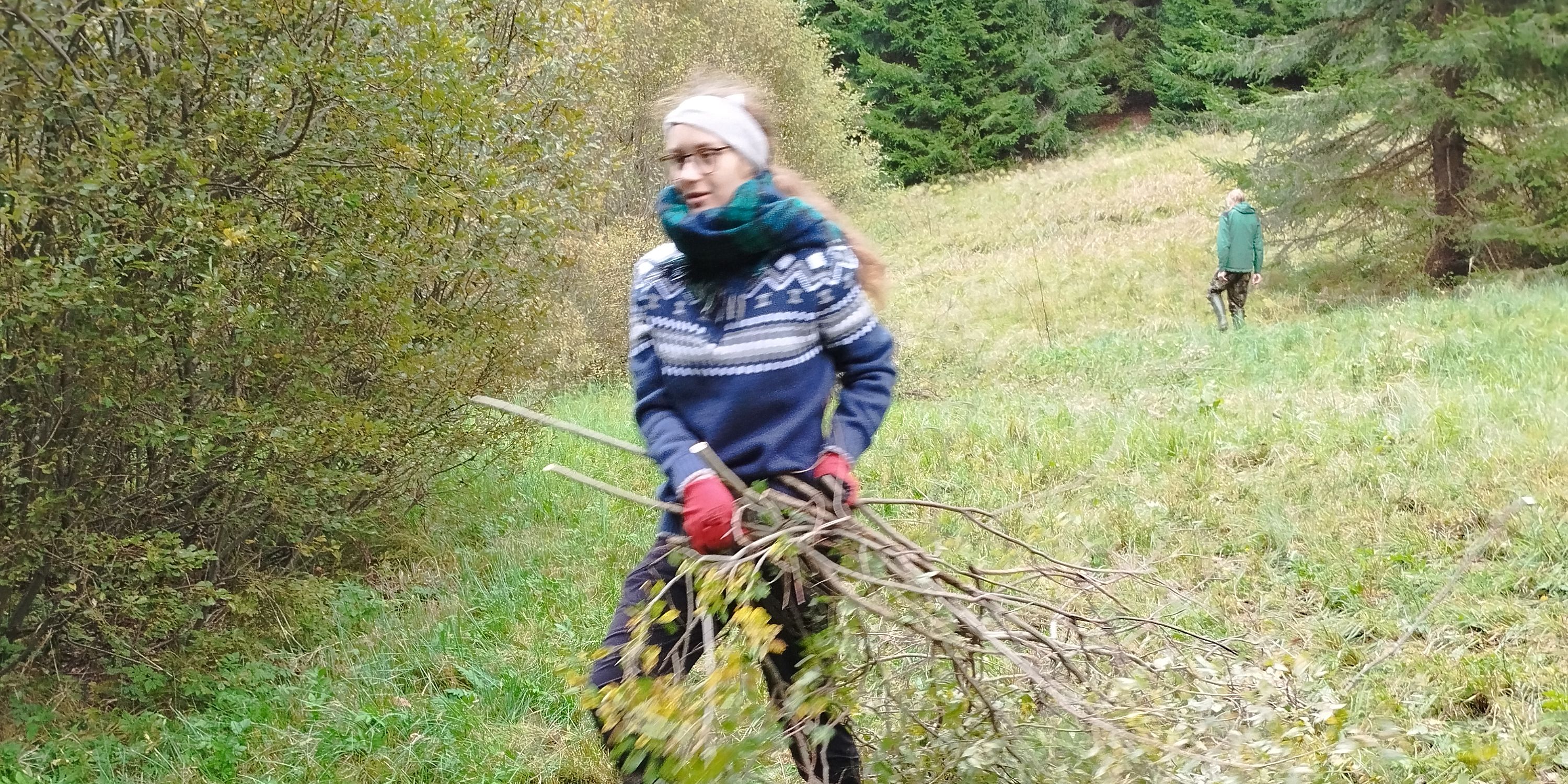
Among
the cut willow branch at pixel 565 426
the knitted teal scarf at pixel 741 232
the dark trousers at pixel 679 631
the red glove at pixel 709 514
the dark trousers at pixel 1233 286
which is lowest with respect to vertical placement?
the dark trousers at pixel 1233 286

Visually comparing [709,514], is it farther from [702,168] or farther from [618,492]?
[702,168]

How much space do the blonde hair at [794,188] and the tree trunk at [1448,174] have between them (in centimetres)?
1216

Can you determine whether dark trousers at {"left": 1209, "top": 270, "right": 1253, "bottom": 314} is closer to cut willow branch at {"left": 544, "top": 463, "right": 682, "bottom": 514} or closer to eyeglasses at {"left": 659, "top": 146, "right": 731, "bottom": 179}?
eyeglasses at {"left": 659, "top": 146, "right": 731, "bottom": 179}

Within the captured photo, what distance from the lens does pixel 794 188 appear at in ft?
8.07

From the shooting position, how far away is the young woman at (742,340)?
2.20 m

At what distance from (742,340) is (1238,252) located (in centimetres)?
1088

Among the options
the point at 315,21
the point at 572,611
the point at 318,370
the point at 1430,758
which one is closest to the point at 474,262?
the point at 318,370

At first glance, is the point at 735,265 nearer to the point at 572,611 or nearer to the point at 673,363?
the point at 673,363

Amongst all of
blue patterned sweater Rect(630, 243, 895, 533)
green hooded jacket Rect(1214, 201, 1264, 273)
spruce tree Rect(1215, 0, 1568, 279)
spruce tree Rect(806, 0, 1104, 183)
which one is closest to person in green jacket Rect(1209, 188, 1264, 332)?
green hooded jacket Rect(1214, 201, 1264, 273)

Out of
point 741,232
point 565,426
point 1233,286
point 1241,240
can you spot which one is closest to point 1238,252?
point 1241,240

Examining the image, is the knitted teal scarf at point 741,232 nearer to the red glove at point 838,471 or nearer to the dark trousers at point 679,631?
the red glove at point 838,471

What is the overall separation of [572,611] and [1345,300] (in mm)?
11689

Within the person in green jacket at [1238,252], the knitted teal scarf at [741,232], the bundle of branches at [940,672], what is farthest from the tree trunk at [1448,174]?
the knitted teal scarf at [741,232]

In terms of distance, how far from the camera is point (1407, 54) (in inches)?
465
